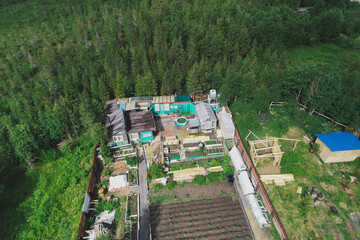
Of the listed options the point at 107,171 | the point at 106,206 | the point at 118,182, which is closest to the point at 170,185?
the point at 118,182

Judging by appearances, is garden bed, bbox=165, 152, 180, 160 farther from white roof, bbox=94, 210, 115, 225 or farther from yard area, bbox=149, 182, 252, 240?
white roof, bbox=94, 210, 115, 225

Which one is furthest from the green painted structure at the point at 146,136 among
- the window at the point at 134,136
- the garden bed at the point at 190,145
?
the garden bed at the point at 190,145

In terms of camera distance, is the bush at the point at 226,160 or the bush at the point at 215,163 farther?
the bush at the point at 226,160

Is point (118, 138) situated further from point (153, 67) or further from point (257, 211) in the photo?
point (257, 211)

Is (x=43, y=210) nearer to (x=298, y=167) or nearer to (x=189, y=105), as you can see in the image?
(x=189, y=105)

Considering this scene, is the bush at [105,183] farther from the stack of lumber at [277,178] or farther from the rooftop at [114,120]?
the stack of lumber at [277,178]

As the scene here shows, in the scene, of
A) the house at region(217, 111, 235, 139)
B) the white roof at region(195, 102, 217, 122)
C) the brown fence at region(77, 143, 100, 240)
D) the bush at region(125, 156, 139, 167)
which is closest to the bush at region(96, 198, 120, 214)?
the brown fence at region(77, 143, 100, 240)
